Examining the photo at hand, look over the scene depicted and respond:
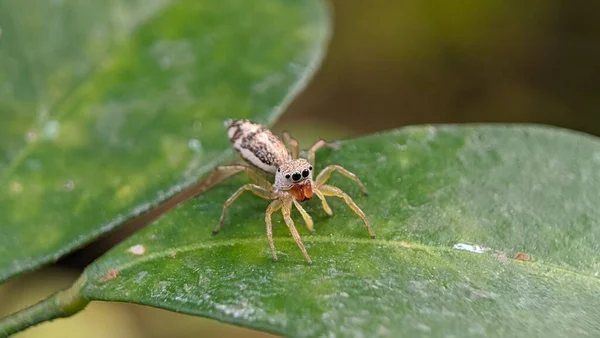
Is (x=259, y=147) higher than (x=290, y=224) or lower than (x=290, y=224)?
higher

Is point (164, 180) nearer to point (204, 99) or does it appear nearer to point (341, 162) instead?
point (204, 99)

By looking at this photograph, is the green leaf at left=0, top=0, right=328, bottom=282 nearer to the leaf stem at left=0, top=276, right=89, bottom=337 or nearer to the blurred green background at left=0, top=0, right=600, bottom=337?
the leaf stem at left=0, top=276, right=89, bottom=337

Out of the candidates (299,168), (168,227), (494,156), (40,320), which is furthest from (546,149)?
(40,320)

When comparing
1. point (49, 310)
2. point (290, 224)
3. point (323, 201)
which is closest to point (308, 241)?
point (290, 224)

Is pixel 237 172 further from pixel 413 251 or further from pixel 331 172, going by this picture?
pixel 413 251

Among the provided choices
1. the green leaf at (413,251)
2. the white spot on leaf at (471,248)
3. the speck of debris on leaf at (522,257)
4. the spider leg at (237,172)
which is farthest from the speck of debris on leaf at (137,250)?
the speck of debris on leaf at (522,257)

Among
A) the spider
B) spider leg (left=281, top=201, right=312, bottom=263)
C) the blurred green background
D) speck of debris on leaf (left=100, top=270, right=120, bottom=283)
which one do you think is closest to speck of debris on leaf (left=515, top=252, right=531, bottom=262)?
the spider

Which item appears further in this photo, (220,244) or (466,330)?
(220,244)

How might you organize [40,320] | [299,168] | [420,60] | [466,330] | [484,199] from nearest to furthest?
[466,330]
[40,320]
[484,199]
[299,168]
[420,60]
